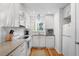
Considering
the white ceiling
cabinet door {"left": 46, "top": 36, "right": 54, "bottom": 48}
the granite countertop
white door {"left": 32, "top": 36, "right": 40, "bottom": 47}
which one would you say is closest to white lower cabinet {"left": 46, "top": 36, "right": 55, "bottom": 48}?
cabinet door {"left": 46, "top": 36, "right": 54, "bottom": 48}

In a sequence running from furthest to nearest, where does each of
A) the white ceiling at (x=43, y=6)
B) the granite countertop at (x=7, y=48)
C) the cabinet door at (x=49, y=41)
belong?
the cabinet door at (x=49, y=41) < the white ceiling at (x=43, y=6) < the granite countertop at (x=7, y=48)

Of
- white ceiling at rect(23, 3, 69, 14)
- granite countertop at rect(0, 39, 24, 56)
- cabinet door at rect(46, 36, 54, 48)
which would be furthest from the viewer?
cabinet door at rect(46, 36, 54, 48)

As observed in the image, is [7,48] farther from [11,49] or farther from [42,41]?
[42,41]

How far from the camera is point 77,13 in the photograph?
2369 millimetres

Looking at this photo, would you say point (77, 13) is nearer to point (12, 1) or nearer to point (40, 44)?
point (12, 1)

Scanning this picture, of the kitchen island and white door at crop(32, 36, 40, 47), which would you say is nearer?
the kitchen island

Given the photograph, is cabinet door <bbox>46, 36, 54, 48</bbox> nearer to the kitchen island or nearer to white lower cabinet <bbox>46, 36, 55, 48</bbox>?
white lower cabinet <bbox>46, 36, 55, 48</bbox>

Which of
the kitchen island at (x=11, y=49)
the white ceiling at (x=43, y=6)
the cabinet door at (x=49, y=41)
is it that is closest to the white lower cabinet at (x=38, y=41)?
the cabinet door at (x=49, y=41)

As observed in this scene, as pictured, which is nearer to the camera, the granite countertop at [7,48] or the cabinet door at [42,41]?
the granite countertop at [7,48]

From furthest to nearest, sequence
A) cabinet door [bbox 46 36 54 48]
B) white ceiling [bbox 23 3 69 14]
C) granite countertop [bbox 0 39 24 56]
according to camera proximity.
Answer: cabinet door [bbox 46 36 54 48] → white ceiling [bbox 23 3 69 14] → granite countertop [bbox 0 39 24 56]

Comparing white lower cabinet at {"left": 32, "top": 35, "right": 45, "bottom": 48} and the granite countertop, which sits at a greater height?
the granite countertop

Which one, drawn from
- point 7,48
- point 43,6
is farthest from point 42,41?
point 7,48

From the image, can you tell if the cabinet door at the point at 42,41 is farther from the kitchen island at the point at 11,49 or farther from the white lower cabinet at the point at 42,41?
the kitchen island at the point at 11,49

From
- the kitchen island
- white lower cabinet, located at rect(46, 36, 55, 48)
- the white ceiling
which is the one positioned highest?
the white ceiling
